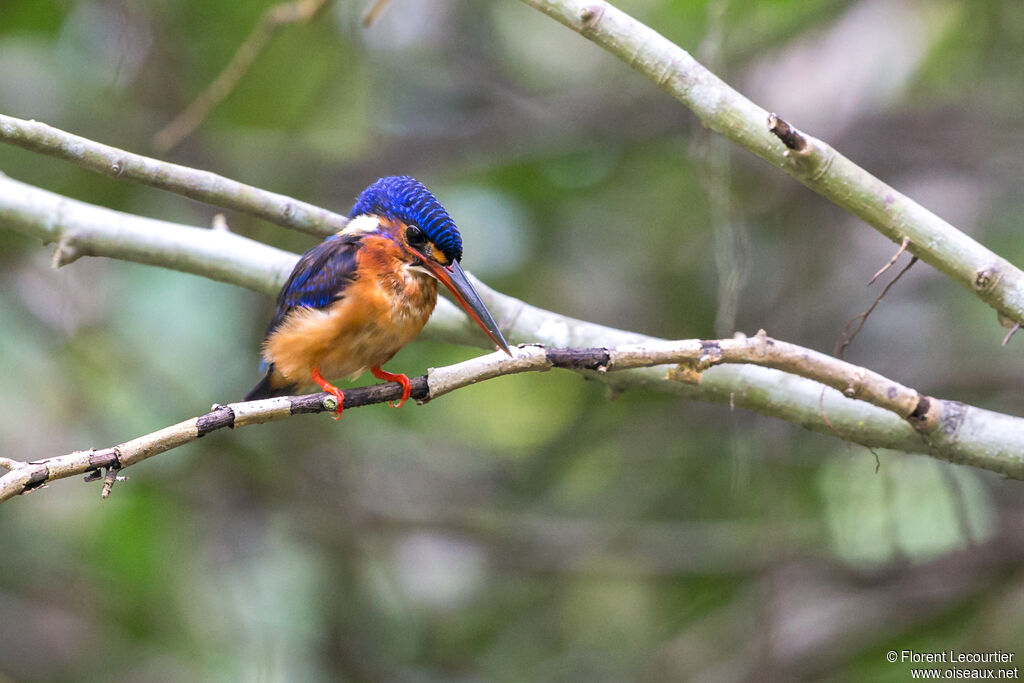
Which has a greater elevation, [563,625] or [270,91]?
[270,91]

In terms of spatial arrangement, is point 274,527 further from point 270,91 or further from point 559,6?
point 559,6

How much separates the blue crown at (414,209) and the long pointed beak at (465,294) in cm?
5

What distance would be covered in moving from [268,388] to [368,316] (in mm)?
669

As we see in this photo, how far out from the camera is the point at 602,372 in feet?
7.25

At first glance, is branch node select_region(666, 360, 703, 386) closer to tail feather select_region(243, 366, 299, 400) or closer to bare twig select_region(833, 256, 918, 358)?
bare twig select_region(833, 256, 918, 358)

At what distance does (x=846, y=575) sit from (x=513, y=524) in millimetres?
1516

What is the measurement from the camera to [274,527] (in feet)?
16.1

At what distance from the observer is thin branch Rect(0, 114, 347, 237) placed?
2357mm

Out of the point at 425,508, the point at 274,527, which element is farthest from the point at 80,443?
the point at 425,508

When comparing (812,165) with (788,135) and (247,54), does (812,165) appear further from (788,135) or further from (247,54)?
(247,54)

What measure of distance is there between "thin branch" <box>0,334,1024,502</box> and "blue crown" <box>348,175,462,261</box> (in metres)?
0.70

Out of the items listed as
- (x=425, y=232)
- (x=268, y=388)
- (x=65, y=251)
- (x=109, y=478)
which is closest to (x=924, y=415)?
(x=425, y=232)

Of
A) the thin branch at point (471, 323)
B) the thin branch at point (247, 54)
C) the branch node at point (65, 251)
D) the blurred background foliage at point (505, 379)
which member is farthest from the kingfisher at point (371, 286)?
the blurred background foliage at point (505, 379)

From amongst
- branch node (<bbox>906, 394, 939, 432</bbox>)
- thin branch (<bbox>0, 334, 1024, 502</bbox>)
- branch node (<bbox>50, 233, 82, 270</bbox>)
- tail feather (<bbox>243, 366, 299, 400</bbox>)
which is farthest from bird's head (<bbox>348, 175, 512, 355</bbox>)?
branch node (<bbox>906, 394, 939, 432</bbox>)
